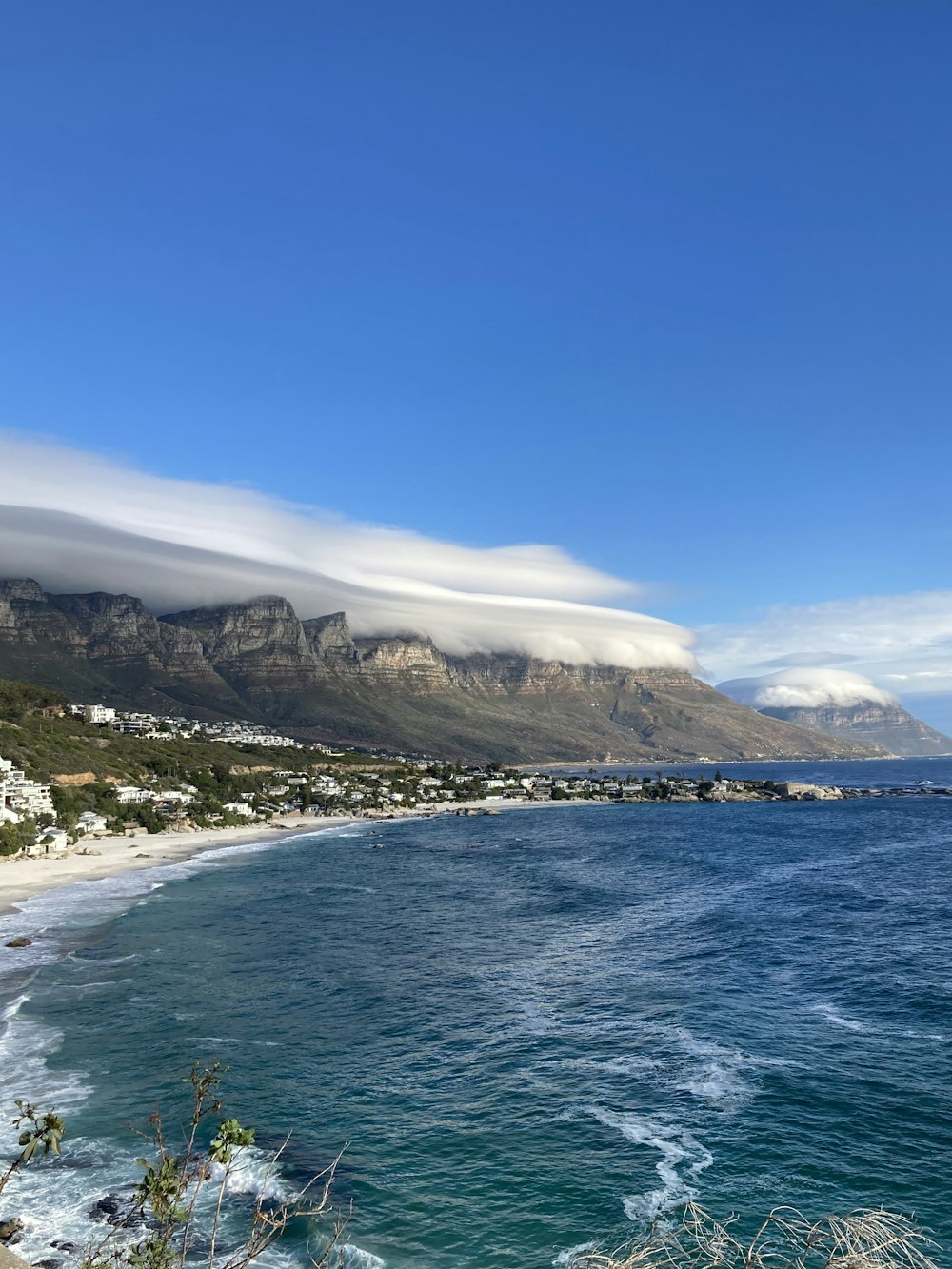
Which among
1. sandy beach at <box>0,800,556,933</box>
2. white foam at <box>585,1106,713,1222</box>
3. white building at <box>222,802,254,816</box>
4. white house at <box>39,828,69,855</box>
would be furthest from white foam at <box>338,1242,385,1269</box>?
white building at <box>222,802,254,816</box>

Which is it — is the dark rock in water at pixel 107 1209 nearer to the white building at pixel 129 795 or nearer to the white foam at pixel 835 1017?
the white foam at pixel 835 1017

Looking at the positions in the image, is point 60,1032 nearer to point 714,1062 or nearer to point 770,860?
point 714,1062

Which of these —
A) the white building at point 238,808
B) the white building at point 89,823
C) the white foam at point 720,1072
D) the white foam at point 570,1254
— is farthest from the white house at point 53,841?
the white foam at point 570,1254

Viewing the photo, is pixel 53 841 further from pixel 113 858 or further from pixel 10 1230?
pixel 10 1230

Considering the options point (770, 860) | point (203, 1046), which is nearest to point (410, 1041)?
point (203, 1046)

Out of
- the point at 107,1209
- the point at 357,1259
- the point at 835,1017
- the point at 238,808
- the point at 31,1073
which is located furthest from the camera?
the point at 238,808

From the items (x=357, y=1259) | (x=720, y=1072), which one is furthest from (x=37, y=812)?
(x=357, y=1259)
